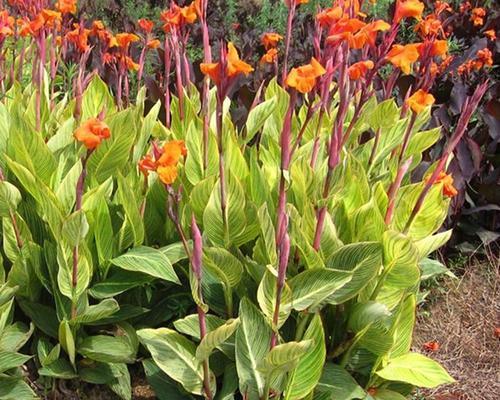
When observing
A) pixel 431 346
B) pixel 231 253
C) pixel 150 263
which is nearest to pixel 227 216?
pixel 231 253

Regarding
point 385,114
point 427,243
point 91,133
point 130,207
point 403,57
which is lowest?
point 427,243

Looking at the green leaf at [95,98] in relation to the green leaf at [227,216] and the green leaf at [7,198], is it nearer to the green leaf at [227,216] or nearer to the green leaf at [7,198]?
the green leaf at [7,198]

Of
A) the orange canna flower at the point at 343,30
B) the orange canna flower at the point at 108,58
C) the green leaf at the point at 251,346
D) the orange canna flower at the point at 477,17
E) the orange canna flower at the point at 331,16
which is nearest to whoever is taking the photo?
the orange canna flower at the point at 343,30

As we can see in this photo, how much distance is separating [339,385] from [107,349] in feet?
2.21

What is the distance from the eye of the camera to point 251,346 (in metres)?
1.85

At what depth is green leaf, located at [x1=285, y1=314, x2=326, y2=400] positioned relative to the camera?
1.85 m

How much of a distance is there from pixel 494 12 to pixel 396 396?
4617 mm

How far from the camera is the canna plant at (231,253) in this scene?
5.93 feet

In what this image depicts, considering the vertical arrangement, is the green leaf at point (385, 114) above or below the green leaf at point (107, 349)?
above

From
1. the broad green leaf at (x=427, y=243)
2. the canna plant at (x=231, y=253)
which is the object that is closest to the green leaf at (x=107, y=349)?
the canna plant at (x=231, y=253)

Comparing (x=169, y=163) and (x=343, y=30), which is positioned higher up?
(x=343, y=30)

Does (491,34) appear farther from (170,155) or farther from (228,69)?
(170,155)

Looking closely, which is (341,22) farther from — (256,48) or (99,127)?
(256,48)

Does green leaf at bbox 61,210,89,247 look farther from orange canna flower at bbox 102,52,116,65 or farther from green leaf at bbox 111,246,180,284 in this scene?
orange canna flower at bbox 102,52,116,65
